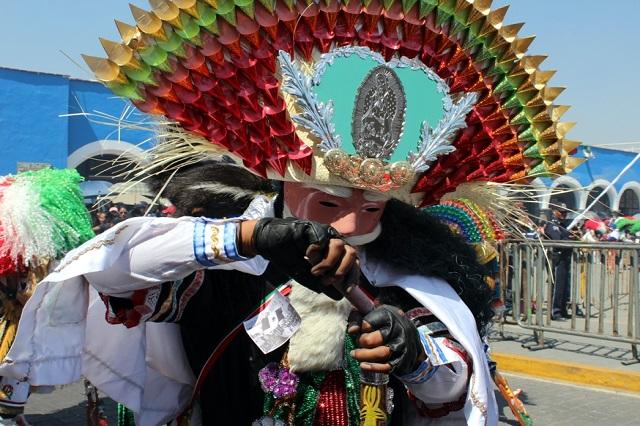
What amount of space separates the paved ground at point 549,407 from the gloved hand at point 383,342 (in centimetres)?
414

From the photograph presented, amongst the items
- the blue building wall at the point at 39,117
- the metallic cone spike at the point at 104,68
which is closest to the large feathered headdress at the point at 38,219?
the metallic cone spike at the point at 104,68

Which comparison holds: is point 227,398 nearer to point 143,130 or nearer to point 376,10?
point 143,130

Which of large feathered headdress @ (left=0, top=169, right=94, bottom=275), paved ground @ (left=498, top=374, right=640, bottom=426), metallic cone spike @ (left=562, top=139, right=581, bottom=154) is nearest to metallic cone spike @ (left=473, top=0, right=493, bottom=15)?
metallic cone spike @ (left=562, top=139, right=581, bottom=154)

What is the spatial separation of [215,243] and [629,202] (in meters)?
31.9

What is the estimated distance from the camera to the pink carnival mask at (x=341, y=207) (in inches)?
81.8

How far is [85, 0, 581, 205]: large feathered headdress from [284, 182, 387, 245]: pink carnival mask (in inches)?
1.8

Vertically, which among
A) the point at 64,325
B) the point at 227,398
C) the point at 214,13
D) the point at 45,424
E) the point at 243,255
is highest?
the point at 214,13

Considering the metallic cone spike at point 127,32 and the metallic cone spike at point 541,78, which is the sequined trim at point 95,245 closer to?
the metallic cone spike at point 127,32

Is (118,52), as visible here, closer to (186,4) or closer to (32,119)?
(186,4)

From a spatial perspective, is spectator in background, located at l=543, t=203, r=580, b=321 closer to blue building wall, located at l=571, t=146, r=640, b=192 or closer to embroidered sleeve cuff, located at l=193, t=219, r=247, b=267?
embroidered sleeve cuff, located at l=193, t=219, r=247, b=267

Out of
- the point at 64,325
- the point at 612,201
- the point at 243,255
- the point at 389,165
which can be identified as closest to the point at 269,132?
the point at 389,165

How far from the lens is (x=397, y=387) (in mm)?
2213

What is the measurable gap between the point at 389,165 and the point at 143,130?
2.37 ft

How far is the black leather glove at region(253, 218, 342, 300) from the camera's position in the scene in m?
1.56
